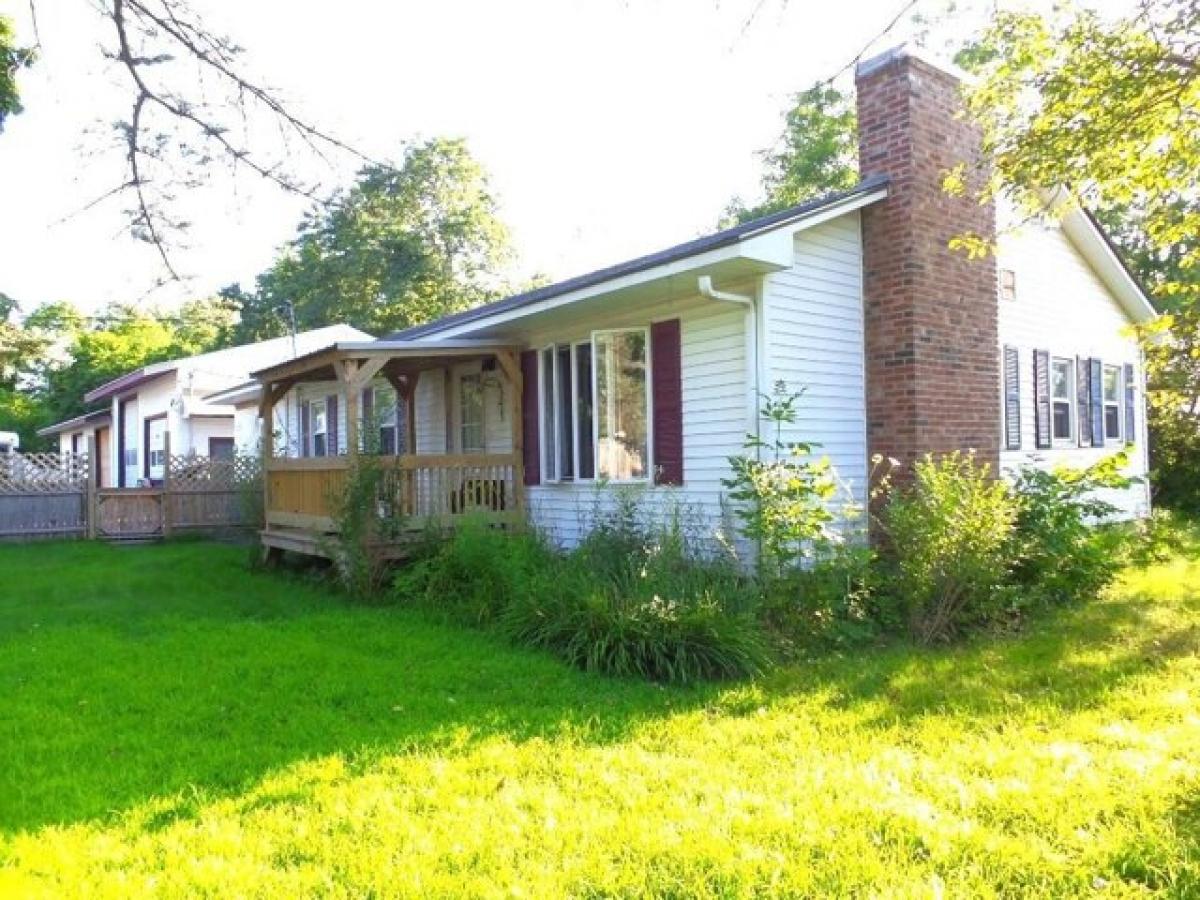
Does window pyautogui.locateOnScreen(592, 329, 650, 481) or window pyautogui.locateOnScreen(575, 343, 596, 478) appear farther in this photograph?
window pyautogui.locateOnScreen(575, 343, 596, 478)

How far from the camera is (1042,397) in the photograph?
38.8 feet

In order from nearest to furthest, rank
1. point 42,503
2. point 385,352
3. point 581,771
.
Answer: point 581,771, point 385,352, point 42,503

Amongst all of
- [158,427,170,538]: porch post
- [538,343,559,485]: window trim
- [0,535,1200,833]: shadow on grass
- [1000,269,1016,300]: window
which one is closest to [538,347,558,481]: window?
[538,343,559,485]: window trim

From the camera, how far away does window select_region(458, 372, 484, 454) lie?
12.6m

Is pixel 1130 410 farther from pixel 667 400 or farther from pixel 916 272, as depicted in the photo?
pixel 667 400

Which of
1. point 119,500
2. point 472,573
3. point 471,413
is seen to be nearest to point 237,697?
point 472,573

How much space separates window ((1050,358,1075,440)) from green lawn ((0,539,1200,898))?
5568 millimetres

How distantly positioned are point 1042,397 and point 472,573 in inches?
311

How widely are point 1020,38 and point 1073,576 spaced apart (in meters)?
4.90

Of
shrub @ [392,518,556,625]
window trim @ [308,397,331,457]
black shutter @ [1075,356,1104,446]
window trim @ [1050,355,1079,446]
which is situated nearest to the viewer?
shrub @ [392,518,556,625]

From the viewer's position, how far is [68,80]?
175 inches

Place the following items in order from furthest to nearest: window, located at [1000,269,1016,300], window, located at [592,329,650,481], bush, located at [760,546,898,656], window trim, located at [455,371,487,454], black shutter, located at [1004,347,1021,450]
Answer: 1. window trim, located at [455,371,487,454]
2. window, located at [1000,269,1016,300]
3. black shutter, located at [1004,347,1021,450]
4. window, located at [592,329,650,481]
5. bush, located at [760,546,898,656]

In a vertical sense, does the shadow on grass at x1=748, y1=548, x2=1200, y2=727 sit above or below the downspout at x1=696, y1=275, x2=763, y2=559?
below

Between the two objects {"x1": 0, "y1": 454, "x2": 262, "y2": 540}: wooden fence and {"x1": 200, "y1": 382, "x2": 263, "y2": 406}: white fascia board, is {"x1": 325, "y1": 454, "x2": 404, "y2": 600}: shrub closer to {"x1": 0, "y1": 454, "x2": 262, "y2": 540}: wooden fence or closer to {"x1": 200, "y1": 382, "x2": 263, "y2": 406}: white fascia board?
{"x1": 0, "y1": 454, "x2": 262, "y2": 540}: wooden fence
